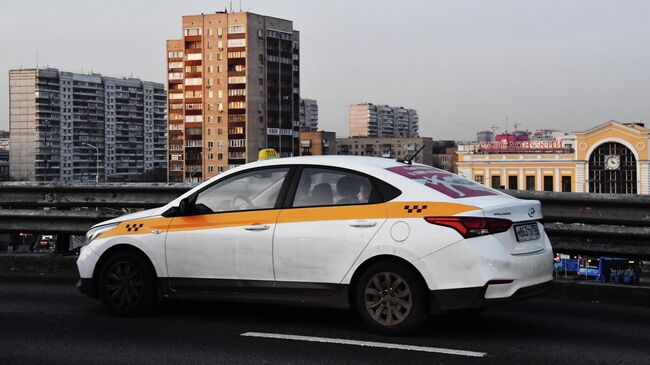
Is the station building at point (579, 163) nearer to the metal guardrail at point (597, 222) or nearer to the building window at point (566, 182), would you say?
the building window at point (566, 182)

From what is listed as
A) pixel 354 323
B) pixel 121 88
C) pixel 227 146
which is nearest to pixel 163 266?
pixel 354 323

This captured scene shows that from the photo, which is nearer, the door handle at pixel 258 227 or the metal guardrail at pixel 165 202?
the door handle at pixel 258 227

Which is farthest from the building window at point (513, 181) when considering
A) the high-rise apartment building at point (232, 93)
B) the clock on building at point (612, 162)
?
the high-rise apartment building at point (232, 93)

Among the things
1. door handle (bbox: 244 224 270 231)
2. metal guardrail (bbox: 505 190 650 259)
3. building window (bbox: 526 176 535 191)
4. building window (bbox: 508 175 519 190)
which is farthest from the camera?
building window (bbox: 508 175 519 190)

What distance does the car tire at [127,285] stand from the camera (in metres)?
7.08

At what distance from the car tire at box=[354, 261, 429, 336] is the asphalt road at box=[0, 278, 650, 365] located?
0.12 metres

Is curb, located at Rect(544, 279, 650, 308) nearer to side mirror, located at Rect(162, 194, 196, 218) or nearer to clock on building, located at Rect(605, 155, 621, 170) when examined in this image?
side mirror, located at Rect(162, 194, 196, 218)

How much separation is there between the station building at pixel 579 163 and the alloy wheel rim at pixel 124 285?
89.2 m

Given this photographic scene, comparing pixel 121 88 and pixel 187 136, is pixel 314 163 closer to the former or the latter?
pixel 187 136

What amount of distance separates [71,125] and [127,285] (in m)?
189

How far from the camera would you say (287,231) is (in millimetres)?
6531

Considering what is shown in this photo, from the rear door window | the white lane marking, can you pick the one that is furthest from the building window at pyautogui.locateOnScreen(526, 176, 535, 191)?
the white lane marking

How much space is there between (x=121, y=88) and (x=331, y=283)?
196 meters

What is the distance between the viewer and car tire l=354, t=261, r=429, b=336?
19.9 ft
